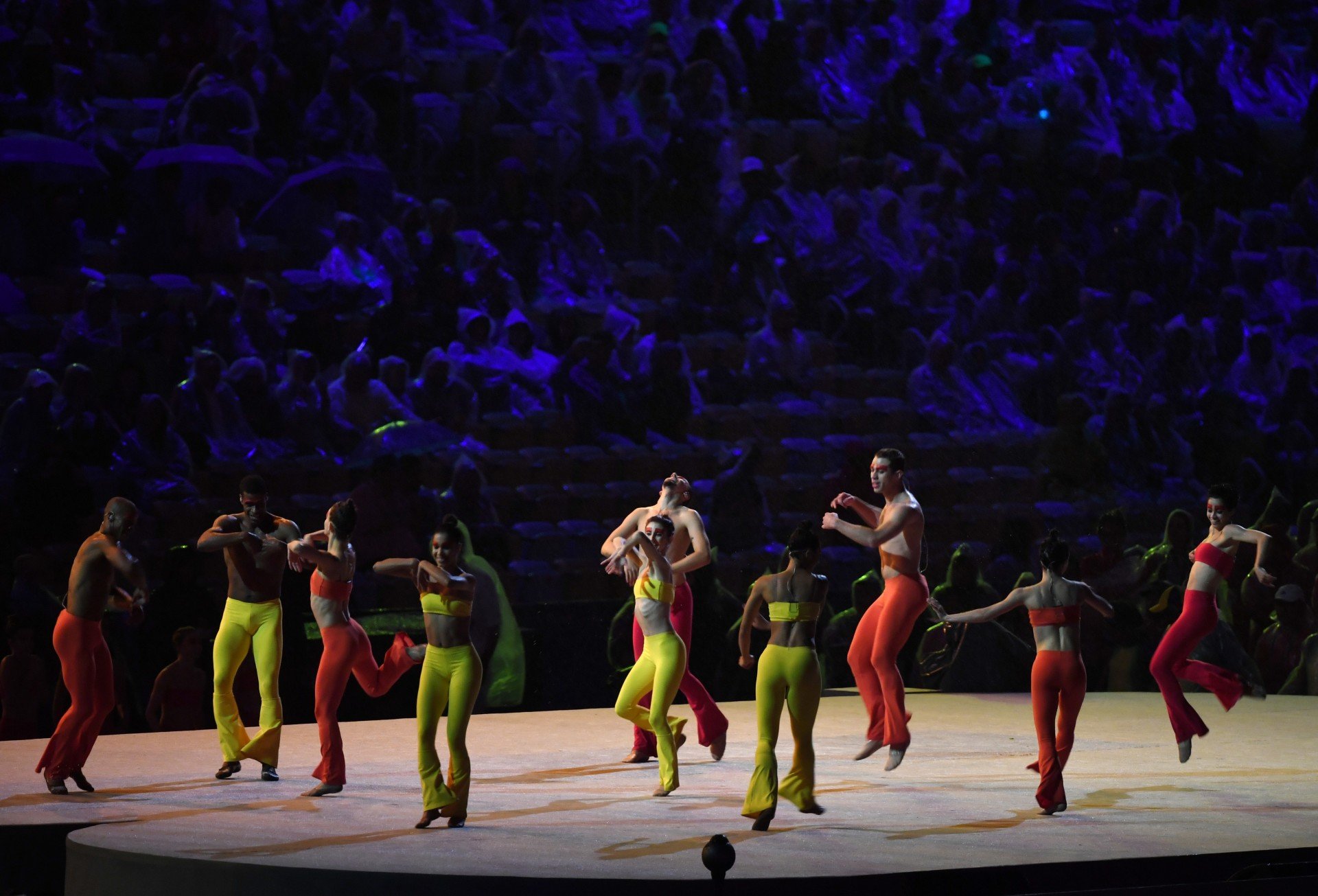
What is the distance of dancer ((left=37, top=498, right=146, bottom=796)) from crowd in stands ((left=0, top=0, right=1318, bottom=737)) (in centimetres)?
309

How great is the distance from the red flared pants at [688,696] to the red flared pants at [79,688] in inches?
Answer: 90.4

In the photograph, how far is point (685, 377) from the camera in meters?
13.4

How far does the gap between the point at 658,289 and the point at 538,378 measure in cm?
148

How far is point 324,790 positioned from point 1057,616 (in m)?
3.05

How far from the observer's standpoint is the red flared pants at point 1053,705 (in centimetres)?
654

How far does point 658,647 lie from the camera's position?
281 inches

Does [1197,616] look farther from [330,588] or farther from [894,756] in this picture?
[330,588]

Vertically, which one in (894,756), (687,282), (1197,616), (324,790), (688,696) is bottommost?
(324,790)

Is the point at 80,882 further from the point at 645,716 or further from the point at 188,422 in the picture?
the point at 188,422

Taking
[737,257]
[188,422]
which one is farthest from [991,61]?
[188,422]

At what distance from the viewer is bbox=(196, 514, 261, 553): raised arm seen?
7328mm

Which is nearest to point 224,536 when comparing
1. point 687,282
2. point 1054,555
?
point 1054,555

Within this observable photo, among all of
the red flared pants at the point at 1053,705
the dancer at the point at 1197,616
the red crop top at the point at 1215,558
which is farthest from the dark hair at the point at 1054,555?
the red crop top at the point at 1215,558

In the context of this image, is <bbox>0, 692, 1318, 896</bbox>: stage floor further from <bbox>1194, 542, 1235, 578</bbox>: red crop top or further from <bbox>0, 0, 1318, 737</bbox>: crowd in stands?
<bbox>0, 0, 1318, 737</bbox>: crowd in stands
